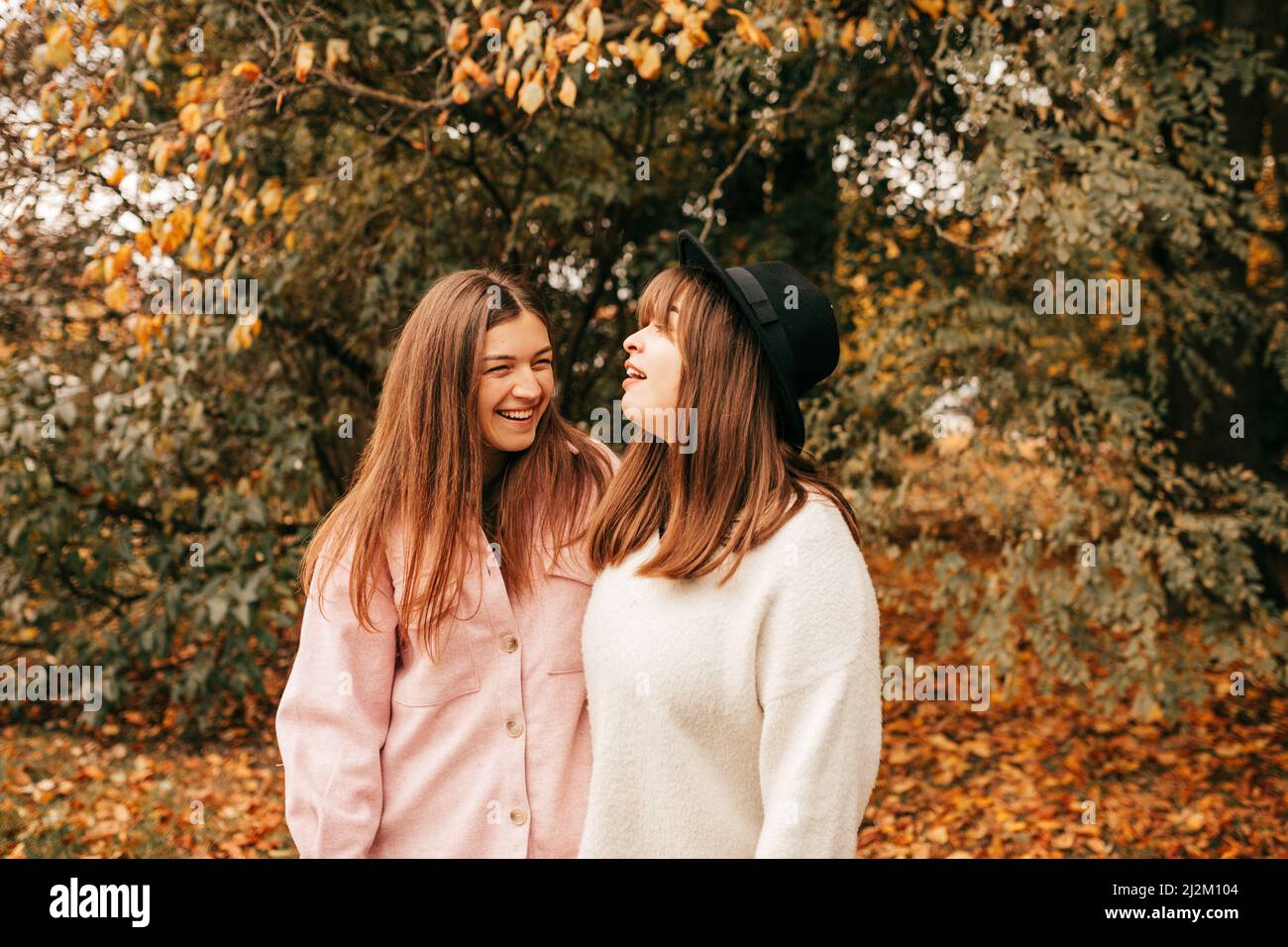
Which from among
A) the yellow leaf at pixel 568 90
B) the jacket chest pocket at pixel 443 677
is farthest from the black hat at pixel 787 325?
the yellow leaf at pixel 568 90

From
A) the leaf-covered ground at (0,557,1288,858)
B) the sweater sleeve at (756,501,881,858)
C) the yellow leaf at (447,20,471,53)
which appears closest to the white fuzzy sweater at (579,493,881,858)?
the sweater sleeve at (756,501,881,858)

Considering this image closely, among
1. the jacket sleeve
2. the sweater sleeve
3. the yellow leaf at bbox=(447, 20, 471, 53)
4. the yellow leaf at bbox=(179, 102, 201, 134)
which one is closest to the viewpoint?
the sweater sleeve

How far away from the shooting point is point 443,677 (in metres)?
1.92

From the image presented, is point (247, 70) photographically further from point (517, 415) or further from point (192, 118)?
point (517, 415)

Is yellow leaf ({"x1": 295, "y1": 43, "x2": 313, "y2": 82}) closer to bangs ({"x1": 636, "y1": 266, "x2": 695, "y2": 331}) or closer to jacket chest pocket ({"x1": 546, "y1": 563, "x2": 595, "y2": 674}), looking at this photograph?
bangs ({"x1": 636, "y1": 266, "x2": 695, "y2": 331})

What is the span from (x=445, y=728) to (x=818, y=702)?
2.56ft

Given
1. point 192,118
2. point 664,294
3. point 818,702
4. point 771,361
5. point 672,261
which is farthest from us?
point 672,261

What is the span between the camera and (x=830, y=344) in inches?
71.4

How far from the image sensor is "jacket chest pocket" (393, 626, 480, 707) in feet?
6.29

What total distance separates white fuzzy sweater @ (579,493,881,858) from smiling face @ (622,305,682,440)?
0.23 metres

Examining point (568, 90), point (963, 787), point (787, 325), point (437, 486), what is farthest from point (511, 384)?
point (963, 787)

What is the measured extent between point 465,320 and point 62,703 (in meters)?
5.28
